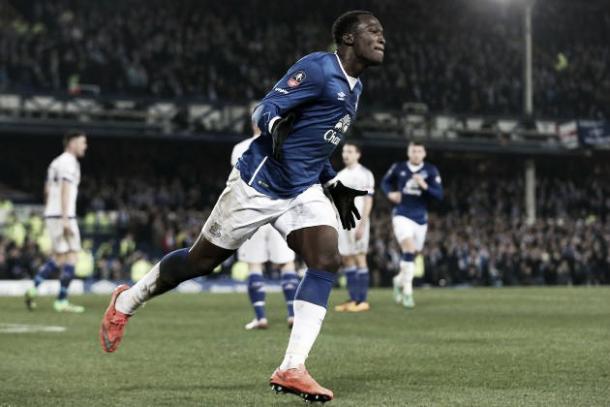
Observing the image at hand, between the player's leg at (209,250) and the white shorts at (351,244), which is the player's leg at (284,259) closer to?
the white shorts at (351,244)

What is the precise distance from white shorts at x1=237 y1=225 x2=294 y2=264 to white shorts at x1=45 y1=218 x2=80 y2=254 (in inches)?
149

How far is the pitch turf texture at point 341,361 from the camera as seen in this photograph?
6020mm

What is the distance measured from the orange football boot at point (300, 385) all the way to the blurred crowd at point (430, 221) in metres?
19.3

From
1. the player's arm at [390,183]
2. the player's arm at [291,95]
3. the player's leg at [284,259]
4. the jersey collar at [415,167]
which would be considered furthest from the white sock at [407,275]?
the player's arm at [291,95]

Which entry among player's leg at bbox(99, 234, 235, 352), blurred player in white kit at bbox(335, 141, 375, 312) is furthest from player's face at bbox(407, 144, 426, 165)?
player's leg at bbox(99, 234, 235, 352)

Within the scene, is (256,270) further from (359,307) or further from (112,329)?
(112,329)

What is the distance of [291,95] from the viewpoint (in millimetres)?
6012

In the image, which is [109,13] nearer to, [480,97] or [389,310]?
[480,97]

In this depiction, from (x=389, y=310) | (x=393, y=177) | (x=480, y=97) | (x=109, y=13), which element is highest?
(x=109, y=13)

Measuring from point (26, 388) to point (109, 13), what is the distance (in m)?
30.7

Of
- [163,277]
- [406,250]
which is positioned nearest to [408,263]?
[406,250]

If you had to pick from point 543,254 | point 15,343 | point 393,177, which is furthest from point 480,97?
point 15,343

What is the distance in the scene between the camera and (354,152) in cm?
1509

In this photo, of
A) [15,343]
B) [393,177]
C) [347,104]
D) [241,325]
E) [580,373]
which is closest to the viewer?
[347,104]
